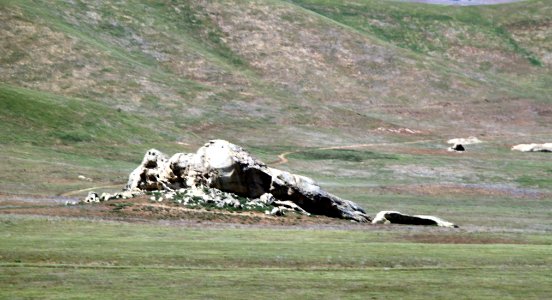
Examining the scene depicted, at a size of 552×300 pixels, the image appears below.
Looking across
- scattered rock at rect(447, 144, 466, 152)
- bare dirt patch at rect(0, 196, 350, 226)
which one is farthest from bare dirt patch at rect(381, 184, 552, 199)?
scattered rock at rect(447, 144, 466, 152)

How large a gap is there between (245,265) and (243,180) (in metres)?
30.2

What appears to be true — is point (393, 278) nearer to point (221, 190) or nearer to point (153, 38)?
point (221, 190)

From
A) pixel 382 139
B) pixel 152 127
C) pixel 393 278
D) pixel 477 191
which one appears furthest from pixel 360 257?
pixel 382 139

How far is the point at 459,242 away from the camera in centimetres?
5391

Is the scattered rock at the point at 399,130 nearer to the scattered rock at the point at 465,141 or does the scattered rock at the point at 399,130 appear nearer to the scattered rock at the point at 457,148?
the scattered rock at the point at 465,141

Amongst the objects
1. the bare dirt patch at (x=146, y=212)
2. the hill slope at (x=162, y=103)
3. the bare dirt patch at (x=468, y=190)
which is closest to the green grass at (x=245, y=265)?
the bare dirt patch at (x=146, y=212)

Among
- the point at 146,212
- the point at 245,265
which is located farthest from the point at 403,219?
the point at 245,265

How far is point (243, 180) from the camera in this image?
231 ft

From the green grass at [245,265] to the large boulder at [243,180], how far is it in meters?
16.6

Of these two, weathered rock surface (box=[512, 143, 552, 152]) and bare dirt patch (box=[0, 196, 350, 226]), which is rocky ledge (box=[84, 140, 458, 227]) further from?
weathered rock surface (box=[512, 143, 552, 152])

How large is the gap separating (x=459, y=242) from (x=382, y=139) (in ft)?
331

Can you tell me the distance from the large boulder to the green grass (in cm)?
1657

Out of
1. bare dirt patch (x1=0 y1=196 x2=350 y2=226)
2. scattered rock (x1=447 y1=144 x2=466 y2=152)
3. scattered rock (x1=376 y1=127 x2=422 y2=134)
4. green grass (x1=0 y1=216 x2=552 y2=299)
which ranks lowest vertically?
scattered rock (x1=376 y1=127 x2=422 y2=134)

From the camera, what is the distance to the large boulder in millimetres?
69812
